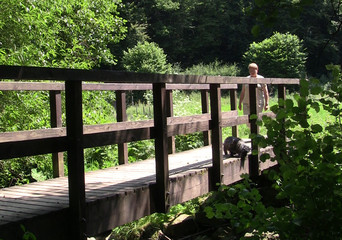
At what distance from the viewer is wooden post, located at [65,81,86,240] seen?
3816 mm

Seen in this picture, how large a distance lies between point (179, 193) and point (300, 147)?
8.26ft

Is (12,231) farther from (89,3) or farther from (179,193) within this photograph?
(89,3)

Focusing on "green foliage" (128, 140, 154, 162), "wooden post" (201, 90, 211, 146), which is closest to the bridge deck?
"wooden post" (201, 90, 211, 146)

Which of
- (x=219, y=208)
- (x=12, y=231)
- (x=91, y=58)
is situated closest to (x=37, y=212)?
(x=12, y=231)

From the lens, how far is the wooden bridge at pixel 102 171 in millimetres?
3633

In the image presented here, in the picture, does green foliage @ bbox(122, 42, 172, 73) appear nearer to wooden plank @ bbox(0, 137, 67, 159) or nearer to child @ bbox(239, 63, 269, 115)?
child @ bbox(239, 63, 269, 115)

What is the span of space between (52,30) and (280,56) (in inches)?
1350

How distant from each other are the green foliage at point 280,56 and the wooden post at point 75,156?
127 feet

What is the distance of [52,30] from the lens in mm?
9531

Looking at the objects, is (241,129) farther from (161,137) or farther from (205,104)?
(161,137)

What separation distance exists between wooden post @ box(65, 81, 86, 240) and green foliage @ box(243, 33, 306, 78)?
38.7m

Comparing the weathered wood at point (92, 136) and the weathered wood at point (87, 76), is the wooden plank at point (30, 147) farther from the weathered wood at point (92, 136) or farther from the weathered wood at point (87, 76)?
the weathered wood at point (87, 76)

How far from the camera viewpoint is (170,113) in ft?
27.0

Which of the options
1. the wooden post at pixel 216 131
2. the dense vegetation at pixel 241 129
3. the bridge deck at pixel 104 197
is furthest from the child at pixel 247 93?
the wooden post at pixel 216 131
